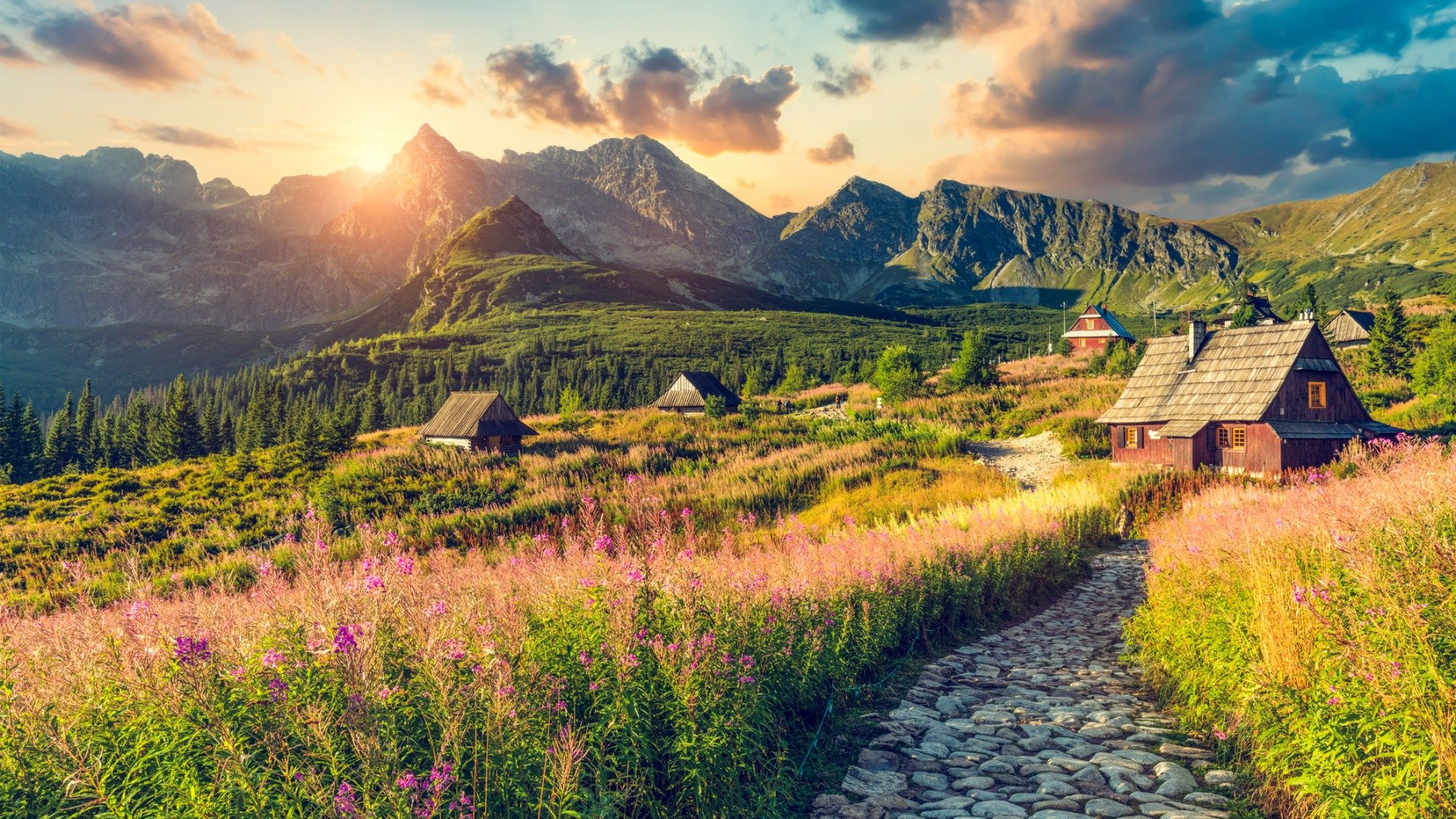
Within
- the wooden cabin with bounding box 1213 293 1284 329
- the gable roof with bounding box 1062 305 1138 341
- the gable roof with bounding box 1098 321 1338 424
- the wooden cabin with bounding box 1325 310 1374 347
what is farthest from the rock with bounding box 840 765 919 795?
the gable roof with bounding box 1062 305 1138 341

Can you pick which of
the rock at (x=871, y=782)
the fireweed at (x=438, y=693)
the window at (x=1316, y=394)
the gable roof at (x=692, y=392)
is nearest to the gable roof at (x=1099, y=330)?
the gable roof at (x=692, y=392)

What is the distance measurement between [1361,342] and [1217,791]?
80.9m

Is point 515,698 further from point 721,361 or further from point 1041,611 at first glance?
point 721,361

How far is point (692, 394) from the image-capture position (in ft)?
181

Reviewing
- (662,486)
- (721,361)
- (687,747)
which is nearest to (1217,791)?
(687,747)

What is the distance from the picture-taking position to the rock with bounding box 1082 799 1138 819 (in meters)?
4.76

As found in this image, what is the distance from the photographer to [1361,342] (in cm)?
6544

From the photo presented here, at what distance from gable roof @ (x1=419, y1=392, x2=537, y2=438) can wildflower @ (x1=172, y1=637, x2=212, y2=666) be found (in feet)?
113

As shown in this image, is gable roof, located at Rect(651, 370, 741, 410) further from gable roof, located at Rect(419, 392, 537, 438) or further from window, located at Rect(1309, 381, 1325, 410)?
window, located at Rect(1309, 381, 1325, 410)

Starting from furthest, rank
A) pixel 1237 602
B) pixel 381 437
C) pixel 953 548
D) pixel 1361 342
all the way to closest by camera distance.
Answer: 1. pixel 1361 342
2. pixel 381 437
3. pixel 953 548
4. pixel 1237 602

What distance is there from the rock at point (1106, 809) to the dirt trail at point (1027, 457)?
1887 cm

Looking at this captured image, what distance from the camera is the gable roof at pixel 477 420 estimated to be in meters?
37.2

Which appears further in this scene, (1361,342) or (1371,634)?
(1361,342)

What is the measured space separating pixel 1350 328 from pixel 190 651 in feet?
288
